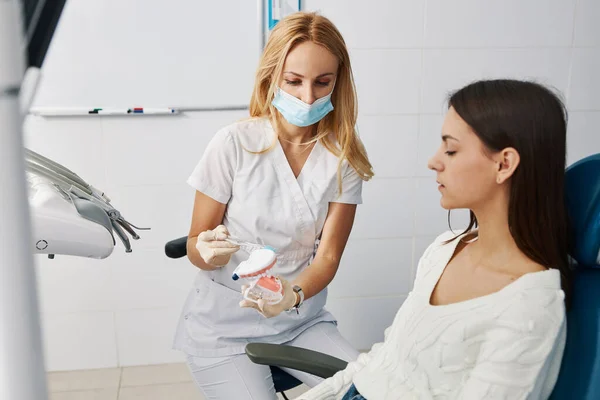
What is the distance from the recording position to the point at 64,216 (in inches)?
34.2

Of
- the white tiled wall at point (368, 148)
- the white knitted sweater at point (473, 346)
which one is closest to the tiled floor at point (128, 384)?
the white tiled wall at point (368, 148)

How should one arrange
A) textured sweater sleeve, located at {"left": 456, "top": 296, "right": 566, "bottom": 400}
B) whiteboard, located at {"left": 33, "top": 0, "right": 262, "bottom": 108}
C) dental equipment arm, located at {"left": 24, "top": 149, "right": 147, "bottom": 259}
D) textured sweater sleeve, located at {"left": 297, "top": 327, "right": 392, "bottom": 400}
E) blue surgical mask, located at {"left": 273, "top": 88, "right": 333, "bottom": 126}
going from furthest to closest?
whiteboard, located at {"left": 33, "top": 0, "right": 262, "bottom": 108} < blue surgical mask, located at {"left": 273, "top": 88, "right": 333, "bottom": 126} < textured sweater sleeve, located at {"left": 297, "top": 327, "right": 392, "bottom": 400} < textured sweater sleeve, located at {"left": 456, "top": 296, "right": 566, "bottom": 400} < dental equipment arm, located at {"left": 24, "top": 149, "right": 147, "bottom": 259}

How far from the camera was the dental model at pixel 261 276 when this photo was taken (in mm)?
1227

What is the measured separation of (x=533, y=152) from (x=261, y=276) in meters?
0.56

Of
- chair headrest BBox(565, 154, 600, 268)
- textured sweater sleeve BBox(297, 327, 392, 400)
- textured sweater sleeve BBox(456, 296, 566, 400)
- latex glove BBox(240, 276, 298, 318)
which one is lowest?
textured sweater sleeve BBox(297, 327, 392, 400)

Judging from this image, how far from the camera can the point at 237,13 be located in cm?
234

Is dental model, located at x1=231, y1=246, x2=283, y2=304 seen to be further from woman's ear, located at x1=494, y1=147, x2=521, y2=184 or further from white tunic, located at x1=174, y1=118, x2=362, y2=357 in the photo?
woman's ear, located at x1=494, y1=147, x2=521, y2=184

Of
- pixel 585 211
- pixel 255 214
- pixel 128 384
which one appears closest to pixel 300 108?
pixel 255 214

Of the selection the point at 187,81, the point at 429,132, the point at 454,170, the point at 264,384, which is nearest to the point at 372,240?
the point at 429,132


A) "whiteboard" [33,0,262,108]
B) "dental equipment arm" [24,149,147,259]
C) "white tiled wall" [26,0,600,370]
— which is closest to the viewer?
Result: "dental equipment arm" [24,149,147,259]

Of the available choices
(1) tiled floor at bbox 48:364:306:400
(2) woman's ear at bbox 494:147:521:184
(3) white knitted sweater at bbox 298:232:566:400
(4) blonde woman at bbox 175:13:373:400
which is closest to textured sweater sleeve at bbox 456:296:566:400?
(3) white knitted sweater at bbox 298:232:566:400

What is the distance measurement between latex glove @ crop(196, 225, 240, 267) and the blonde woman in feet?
0.51

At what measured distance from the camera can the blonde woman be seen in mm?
1606

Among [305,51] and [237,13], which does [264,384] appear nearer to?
[305,51]
